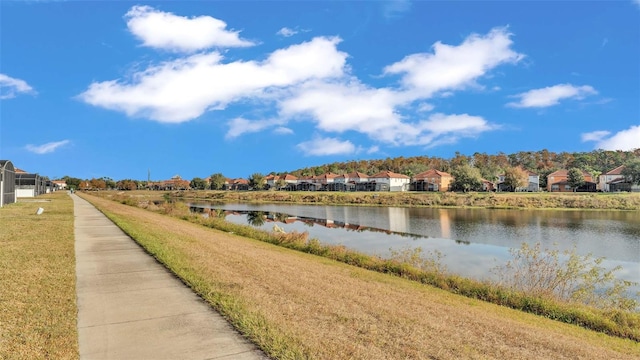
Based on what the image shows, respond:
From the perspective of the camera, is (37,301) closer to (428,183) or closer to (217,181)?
(428,183)

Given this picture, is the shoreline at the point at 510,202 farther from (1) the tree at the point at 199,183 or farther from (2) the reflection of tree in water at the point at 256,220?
(1) the tree at the point at 199,183

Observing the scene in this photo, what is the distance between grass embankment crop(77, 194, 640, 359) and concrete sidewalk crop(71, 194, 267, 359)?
0.31 meters

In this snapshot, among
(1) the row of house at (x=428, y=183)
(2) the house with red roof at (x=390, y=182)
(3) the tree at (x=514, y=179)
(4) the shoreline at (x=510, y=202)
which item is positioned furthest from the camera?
(2) the house with red roof at (x=390, y=182)

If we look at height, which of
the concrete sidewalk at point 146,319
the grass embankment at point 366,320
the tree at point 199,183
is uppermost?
the tree at point 199,183

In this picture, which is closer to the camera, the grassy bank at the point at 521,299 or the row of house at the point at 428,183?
the grassy bank at the point at 521,299

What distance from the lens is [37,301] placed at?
21.9 feet

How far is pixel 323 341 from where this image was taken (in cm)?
532

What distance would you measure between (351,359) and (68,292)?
5561mm

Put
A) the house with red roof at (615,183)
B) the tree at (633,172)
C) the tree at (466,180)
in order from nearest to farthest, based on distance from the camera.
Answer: the tree at (633,172) < the tree at (466,180) < the house with red roof at (615,183)

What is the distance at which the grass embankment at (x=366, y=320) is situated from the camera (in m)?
5.27

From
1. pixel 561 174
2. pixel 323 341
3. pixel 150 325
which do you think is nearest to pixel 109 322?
pixel 150 325

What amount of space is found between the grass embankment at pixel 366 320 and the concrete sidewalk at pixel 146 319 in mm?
305

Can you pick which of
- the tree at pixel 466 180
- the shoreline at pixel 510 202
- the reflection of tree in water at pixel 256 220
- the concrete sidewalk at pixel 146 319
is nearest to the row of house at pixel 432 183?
the tree at pixel 466 180

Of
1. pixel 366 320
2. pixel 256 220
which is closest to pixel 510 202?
pixel 256 220
